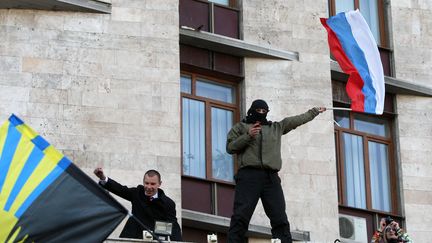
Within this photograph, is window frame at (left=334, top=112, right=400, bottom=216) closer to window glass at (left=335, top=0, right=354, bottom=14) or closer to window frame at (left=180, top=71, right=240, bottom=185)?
window glass at (left=335, top=0, right=354, bottom=14)

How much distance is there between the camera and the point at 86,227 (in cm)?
2375

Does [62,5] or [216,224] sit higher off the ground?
[62,5]

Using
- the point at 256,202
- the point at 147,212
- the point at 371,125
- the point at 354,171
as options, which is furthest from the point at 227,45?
the point at 147,212

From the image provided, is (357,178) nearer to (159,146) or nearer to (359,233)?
(359,233)

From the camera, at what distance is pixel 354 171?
3647 cm

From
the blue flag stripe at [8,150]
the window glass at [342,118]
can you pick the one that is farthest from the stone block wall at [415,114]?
the blue flag stripe at [8,150]

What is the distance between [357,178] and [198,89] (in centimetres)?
417

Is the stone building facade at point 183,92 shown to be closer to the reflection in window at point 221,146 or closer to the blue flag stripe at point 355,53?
the reflection in window at point 221,146

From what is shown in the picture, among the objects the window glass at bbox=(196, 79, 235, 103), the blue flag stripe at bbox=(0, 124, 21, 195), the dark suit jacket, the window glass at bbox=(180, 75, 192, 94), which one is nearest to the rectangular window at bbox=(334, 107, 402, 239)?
the window glass at bbox=(196, 79, 235, 103)

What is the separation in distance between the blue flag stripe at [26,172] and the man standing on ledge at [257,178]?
4.92 metres

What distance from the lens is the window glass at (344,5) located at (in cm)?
3716

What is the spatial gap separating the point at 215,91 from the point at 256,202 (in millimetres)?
7373

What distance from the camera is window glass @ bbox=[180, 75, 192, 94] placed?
1353 inches

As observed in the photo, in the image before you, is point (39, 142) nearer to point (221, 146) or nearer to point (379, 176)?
point (221, 146)
